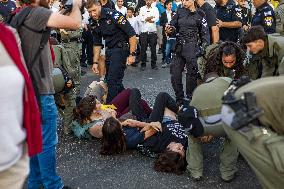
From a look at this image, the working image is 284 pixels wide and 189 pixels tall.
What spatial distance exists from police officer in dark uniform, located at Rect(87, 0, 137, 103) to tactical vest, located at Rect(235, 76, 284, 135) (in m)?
3.67

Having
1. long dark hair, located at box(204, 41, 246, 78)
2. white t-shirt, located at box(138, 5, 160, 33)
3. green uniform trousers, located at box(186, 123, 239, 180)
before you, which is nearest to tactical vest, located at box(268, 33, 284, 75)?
long dark hair, located at box(204, 41, 246, 78)

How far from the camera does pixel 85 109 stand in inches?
174

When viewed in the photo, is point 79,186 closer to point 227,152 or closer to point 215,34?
point 227,152

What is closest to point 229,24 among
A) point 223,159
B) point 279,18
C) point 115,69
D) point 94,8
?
point 279,18

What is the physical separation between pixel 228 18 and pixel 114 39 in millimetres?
2062

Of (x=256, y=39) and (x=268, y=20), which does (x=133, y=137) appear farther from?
(x=268, y=20)

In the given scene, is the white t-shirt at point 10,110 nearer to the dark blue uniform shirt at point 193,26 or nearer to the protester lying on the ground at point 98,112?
the protester lying on the ground at point 98,112

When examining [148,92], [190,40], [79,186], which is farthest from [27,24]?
[148,92]

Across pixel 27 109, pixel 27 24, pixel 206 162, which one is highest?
pixel 27 24

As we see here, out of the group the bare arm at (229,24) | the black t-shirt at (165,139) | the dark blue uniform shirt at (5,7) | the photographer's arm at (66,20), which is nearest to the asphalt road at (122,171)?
the black t-shirt at (165,139)

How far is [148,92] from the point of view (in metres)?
6.65

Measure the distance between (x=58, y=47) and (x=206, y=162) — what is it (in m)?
2.19

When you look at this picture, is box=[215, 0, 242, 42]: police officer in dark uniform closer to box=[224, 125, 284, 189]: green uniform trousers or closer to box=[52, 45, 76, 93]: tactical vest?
box=[52, 45, 76, 93]: tactical vest

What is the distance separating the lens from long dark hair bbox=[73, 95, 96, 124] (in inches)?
174
